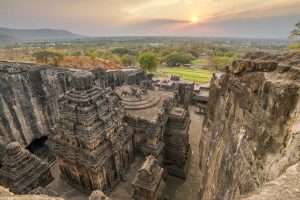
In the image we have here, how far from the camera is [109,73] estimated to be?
2817 cm

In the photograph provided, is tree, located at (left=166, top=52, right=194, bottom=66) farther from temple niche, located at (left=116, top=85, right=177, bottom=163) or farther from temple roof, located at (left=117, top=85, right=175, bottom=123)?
temple niche, located at (left=116, top=85, right=177, bottom=163)

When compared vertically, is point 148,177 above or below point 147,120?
below

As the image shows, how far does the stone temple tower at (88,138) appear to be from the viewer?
464 inches

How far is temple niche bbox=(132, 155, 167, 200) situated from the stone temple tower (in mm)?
2829

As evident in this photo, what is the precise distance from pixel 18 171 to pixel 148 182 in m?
9.71

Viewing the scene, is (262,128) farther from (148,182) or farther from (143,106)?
(143,106)

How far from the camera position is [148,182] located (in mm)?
10766

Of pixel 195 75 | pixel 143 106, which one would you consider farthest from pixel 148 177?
pixel 195 75

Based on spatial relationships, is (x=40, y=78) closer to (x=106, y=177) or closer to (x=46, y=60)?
(x=106, y=177)

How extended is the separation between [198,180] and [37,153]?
56.9 feet

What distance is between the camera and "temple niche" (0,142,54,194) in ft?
39.8

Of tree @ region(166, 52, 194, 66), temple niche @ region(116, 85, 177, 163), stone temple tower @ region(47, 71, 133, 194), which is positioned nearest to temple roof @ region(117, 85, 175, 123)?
temple niche @ region(116, 85, 177, 163)


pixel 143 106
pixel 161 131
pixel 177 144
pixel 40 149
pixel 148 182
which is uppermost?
pixel 143 106

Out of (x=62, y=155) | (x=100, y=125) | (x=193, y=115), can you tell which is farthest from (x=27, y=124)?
(x=193, y=115)
